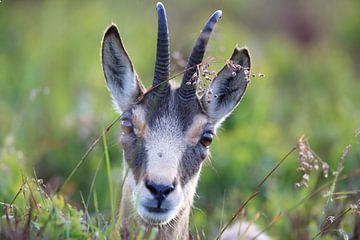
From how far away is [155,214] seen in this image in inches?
263

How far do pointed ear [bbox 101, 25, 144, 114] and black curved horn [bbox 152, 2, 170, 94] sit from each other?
0.38 m

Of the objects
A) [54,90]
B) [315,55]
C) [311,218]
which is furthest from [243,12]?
[311,218]

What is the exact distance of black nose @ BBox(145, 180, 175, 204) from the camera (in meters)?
6.43

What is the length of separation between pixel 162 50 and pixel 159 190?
1.44 metres

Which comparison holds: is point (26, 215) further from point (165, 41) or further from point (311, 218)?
point (311, 218)

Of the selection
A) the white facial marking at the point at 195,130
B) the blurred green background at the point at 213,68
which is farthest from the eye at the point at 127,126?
the blurred green background at the point at 213,68

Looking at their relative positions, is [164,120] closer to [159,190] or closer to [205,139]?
[205,139]

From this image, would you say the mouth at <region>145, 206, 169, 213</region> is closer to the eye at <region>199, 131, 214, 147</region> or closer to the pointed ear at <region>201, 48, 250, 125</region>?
the eye at <region>199, 131, 214, 147</region>

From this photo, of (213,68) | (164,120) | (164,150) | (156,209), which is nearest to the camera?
(156,209)

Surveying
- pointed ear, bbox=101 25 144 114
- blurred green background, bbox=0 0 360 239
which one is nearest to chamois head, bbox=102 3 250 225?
pointed ear, bbox=101 25 144 114

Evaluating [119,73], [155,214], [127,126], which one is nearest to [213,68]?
[119,73]

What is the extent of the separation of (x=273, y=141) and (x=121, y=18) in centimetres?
879

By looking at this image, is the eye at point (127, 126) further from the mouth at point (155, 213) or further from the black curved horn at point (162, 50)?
the mouth at point (155, 213)

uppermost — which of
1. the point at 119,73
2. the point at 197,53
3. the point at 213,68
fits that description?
the point at 197,53
